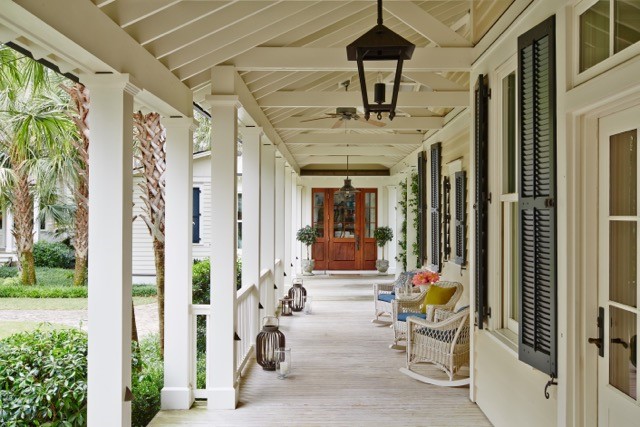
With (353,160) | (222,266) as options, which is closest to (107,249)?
(222,266)

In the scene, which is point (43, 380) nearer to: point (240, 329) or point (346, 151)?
point (240, 329)

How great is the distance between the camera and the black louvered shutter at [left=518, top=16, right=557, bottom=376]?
311cm

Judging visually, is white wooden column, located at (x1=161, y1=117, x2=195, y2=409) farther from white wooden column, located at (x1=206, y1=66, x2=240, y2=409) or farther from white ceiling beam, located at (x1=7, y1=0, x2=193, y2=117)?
white ceiling beam, located at (x1=7, y1=0, x2=193, y2=117)

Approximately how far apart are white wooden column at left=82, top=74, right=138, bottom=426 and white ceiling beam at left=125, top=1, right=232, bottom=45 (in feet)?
1.39

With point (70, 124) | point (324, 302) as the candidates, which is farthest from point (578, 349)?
point (324, 302)

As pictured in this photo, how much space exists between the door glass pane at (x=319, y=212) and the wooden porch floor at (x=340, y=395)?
930cm

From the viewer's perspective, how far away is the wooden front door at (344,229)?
57.5 feet

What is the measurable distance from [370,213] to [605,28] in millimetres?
14918

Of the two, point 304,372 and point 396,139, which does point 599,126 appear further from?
point 396,139

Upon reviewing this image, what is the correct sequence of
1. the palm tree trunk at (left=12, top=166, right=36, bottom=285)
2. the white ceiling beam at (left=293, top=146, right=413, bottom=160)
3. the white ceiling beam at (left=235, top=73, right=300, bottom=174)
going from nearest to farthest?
the white ceiling beam at (left=235, top=73, right=300, bottom=174)
the white ceiling beam at (left=293, top=146, right=413, bottom=160)
the palm tree trunk at (left=12, top=166, right=36, bottom=285)

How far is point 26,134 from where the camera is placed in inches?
192

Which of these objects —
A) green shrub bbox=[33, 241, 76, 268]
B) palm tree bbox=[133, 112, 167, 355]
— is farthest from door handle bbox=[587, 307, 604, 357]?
green shrub bbox=[33, 241, 76, 268]

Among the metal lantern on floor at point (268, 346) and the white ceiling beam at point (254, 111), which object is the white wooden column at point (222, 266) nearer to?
the white ceiling beam at point (254, 111)

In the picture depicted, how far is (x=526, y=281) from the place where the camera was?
11.3ft
